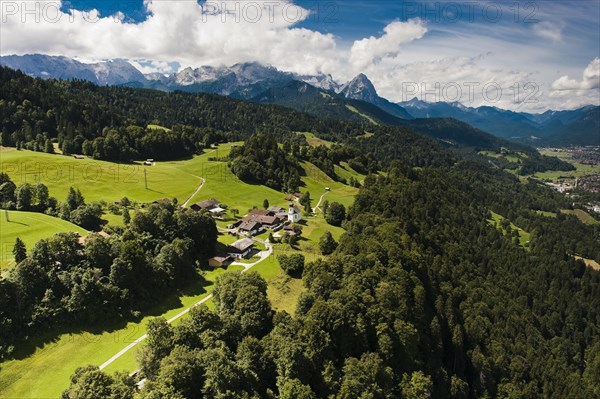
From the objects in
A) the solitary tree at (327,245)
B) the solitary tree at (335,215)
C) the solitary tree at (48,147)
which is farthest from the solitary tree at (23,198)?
the solitary tree at (335,215)

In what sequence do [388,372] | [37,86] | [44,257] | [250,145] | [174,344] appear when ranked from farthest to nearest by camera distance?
1. [37,86]
2. [250,145]
3. [44,257]
4. [388,372]
5. [174,344]

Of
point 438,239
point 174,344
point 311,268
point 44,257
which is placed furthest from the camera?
point 438,239

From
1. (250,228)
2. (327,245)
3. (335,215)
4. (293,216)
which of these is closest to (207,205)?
(250,228)

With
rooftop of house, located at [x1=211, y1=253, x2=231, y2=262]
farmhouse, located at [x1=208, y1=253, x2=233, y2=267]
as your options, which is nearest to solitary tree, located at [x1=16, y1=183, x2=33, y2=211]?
farmhouse, located at [x1=208, y1=253, x2=233, y2=267]

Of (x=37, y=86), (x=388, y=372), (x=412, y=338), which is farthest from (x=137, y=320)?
(x=37, y=86)

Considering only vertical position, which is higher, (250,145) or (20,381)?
(250,145)

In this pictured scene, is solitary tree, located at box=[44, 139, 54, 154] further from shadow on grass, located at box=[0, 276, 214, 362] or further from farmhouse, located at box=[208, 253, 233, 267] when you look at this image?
shadow on grass, located at box=[0, 276, 214, 362]

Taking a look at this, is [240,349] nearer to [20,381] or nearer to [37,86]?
[20,381]

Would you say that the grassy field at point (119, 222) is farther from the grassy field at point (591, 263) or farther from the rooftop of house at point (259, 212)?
the grassy field at point (591, 263)
